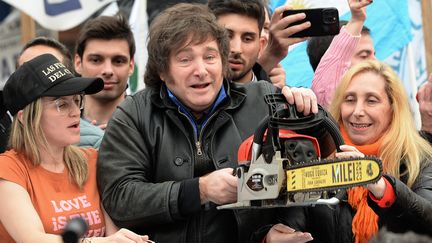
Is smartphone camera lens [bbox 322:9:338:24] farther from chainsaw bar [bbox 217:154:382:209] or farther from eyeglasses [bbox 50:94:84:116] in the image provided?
chainsaw bar [bbox 217:154:382:209]

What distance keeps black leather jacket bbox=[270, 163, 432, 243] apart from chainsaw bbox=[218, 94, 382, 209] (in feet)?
1.39

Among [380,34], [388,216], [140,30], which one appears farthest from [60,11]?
[388,216]

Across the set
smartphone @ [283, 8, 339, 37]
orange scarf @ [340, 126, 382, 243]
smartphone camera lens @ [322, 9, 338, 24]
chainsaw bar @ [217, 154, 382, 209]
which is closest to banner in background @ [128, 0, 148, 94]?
smartphone @ [283, 8, 339, 37]

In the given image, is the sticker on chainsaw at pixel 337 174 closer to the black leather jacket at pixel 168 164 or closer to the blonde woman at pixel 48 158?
the black leather jacket at pixel 168 164

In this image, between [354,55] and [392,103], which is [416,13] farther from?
[392,103]

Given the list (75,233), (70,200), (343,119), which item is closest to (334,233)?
(343,119)

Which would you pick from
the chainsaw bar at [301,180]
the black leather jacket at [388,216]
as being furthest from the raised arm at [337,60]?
the chainsaw bar at [301,180]

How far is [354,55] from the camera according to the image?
535 centimetres

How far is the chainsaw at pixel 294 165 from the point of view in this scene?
2.93 m

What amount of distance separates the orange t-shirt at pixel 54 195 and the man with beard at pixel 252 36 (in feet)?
4.05

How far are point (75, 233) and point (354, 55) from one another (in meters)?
3.60

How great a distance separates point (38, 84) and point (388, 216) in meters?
1.56

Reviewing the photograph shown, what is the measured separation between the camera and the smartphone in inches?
186

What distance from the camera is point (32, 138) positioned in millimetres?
3881
